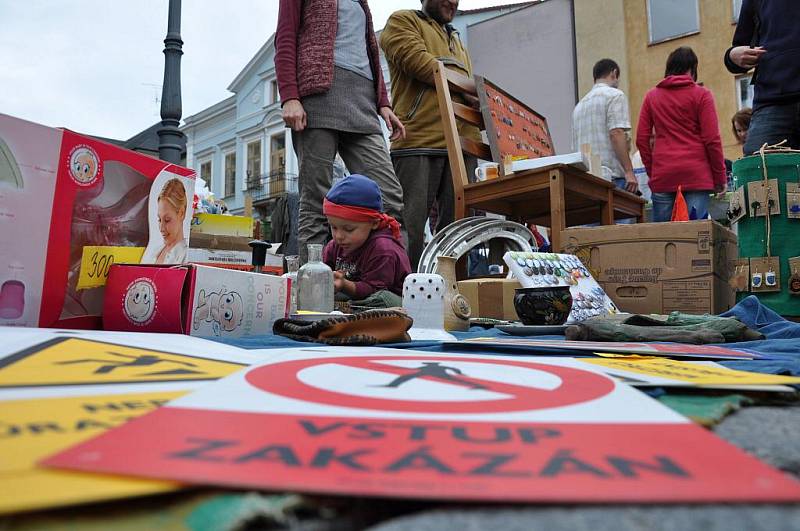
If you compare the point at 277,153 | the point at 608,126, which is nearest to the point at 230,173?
the point at 277,153

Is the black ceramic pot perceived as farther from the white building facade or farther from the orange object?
the white building facade

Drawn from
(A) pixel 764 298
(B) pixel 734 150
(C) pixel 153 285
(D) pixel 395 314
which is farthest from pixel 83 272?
(B) pixel 734 150

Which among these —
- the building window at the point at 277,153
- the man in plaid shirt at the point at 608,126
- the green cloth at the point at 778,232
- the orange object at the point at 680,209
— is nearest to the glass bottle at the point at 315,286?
the green cloth at the point at 778,232

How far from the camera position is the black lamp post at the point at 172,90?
400 centimetres

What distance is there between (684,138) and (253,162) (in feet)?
54.1

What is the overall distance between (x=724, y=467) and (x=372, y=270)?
6.64ft

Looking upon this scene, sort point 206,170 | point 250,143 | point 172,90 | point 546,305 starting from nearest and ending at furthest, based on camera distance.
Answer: point 546,305 < point 172,90 < point 250,143 < point 206,170

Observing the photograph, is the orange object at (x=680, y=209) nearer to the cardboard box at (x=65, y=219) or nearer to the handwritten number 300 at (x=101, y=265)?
the cardboard box at (x=65, y=219)

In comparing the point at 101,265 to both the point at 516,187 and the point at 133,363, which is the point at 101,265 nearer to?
the point at 133,363

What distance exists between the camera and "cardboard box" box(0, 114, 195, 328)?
1018 mm

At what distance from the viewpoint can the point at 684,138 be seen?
3209mm

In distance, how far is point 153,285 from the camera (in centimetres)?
117

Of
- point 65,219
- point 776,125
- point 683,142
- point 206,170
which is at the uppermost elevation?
point 206,170

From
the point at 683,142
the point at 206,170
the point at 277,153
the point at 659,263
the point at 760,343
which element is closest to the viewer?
the point at 760,343
